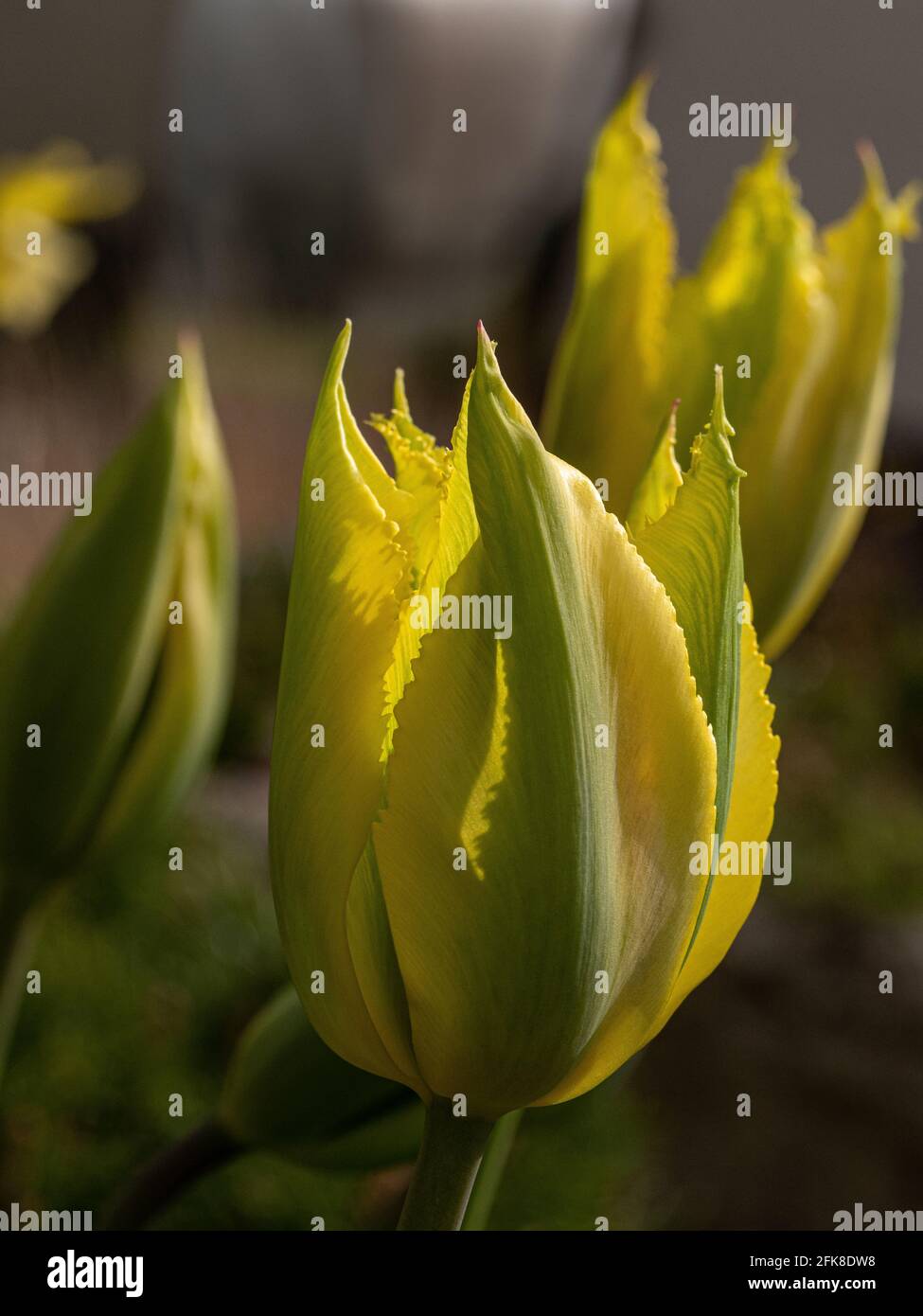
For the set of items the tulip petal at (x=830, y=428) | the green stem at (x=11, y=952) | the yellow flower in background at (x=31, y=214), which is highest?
the yellow flower in background at (x=31, y=214)

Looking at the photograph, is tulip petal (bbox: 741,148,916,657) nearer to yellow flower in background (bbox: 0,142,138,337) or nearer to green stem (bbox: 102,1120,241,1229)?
green stem (bbox: 102,1120,241,1229)

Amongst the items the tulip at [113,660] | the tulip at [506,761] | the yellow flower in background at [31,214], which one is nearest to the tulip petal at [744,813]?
the tulip at [506,761]

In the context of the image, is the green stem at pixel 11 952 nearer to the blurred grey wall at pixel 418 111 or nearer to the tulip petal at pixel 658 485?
the tulip petal at pixel 658 485

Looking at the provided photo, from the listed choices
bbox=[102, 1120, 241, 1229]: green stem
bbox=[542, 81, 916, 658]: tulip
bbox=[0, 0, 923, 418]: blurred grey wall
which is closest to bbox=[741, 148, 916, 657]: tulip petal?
bbox=[542, 81, 916, 658]: tulip

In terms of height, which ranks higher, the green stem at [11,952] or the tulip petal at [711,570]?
the tulip petal at [711,570]

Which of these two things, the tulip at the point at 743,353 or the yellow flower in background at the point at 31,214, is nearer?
the tulip at the point at 743,353

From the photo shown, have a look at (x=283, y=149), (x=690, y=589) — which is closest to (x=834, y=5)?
(x=283, y=149)

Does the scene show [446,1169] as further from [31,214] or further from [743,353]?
[31,214]

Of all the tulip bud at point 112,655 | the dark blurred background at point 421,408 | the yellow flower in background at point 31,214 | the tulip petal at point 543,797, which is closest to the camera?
the tulip petal at point 543,797

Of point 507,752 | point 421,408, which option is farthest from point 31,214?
point 421,408
